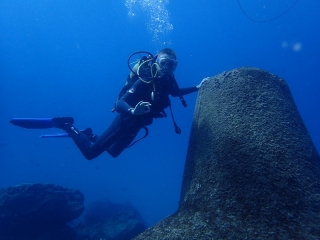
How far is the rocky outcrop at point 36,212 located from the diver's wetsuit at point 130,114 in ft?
23.7

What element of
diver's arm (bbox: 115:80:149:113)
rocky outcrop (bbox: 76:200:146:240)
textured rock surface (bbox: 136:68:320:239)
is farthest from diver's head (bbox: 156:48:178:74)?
rocky outcrop (bbox: 76:200:146:240)

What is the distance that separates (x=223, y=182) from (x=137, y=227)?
44.5ft

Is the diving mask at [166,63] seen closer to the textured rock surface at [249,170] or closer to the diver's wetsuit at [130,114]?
the diver's wetsuit at [130,114]

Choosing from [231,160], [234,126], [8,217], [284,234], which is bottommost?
[284,234]

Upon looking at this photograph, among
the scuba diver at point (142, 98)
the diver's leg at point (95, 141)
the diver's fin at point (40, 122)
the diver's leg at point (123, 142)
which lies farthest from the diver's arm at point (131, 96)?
the diver's fin at point (40, 122)

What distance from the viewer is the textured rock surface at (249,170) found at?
200 centimetres

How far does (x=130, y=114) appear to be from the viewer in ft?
14.0

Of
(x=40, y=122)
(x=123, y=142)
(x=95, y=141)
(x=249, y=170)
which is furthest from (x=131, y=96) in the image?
(x=40, y=122)

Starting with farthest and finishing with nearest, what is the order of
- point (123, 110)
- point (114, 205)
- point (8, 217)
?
point (114, 205)
point (8, 217)
point (123, 110)

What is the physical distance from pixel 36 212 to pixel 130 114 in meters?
9.69

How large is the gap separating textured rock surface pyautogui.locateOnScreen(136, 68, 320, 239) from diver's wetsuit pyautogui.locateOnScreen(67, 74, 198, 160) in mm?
1509

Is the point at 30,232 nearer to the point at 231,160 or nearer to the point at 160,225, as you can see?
the point at 160,225

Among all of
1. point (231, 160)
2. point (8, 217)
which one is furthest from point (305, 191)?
point (8, 217)

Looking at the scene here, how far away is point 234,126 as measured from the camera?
2.75 meters
